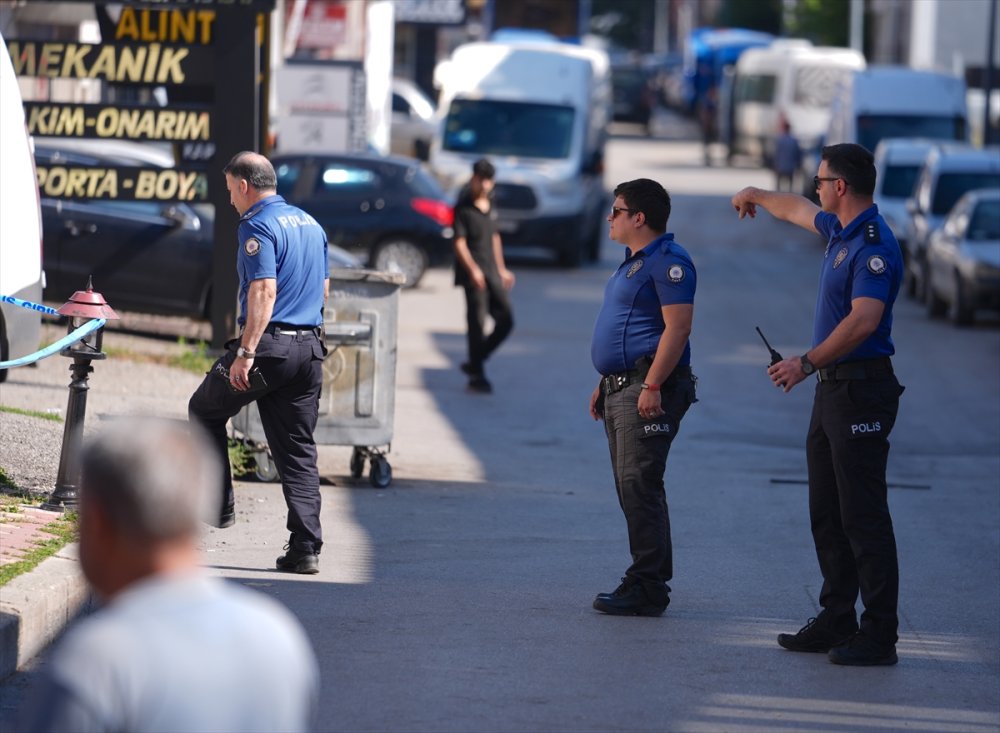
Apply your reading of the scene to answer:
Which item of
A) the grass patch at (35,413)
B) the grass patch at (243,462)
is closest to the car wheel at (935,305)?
the grass patch at (243,462)

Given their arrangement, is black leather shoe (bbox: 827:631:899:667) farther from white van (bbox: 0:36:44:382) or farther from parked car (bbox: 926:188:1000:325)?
parked car (bbox: 926:188:1000:325)

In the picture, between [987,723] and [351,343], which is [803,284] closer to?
[351,343]

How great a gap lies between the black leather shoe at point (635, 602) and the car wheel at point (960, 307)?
13089 millimetres

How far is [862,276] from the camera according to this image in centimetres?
630

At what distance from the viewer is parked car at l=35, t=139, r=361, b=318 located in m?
15.0

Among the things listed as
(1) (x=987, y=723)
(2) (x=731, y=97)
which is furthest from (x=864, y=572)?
(2) (x=731, y=97)

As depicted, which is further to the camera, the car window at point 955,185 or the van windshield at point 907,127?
the van windshield at point 907,127

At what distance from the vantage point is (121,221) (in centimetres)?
1513

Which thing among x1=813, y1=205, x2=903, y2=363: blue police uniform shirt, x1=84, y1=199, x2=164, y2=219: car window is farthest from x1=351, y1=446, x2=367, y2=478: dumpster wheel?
x1=84, y1=199, x2=164, y2=219: car window

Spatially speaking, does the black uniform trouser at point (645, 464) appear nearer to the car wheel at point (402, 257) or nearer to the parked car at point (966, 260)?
the parked car at point (966, 260)

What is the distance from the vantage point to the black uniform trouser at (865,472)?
634cm

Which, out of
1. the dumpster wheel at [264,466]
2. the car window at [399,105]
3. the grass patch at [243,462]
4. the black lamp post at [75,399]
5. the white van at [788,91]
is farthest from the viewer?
the white van at [788,91]

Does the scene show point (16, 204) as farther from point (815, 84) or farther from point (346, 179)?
point (815, 84)

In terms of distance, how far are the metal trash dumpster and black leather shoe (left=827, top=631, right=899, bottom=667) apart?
400 cm
